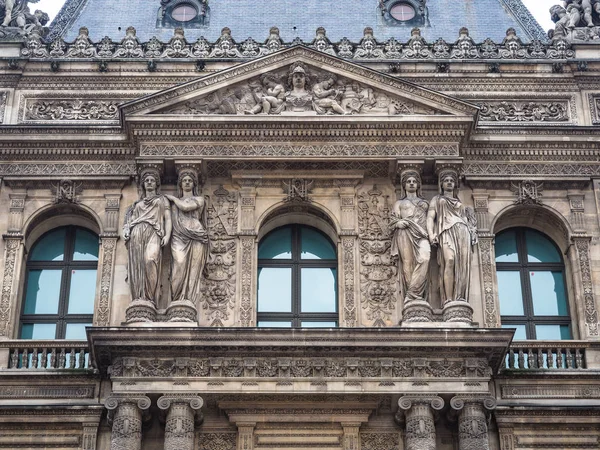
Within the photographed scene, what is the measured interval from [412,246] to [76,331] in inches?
241

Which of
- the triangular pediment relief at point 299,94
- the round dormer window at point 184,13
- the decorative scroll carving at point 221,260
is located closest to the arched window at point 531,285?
the triangular pediment relief at point 299,94

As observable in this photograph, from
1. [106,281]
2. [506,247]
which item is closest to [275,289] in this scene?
[106,281]

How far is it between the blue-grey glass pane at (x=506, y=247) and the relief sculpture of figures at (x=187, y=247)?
5439 millimetres

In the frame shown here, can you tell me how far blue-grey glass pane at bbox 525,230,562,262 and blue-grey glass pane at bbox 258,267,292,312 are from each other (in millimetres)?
4495

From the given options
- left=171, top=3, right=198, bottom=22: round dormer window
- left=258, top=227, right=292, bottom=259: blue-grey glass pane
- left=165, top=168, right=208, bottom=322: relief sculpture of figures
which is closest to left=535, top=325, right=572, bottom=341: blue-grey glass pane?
left=258, top=227, right=292, bottom=259: blue-grey glass pane

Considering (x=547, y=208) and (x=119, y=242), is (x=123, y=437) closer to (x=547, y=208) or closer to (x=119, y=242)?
(x=119, y=242)

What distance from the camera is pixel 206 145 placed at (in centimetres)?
2450

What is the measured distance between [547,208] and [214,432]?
24.4ft

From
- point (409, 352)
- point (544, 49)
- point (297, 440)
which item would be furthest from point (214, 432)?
point (544, 49)

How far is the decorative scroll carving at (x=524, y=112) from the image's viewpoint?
84.5ft

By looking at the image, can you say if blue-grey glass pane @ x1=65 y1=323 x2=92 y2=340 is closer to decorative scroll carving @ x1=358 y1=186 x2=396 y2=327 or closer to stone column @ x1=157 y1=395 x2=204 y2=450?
stone column @ x1=157 y1=395 x2=204 y2=450

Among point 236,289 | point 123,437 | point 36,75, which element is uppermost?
point 36,75

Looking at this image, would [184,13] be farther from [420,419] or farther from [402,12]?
[420,419]

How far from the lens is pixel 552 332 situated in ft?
78.9
